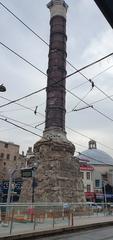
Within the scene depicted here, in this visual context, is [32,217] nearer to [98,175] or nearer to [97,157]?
[98,175]

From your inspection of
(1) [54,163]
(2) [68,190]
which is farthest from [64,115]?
(2) [68,190]

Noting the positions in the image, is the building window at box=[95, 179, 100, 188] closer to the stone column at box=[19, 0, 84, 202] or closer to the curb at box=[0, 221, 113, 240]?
the stone column at box=[19, 0, 84, 202]

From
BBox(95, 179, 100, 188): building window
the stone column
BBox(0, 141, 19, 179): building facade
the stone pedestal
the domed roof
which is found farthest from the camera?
the domed roof

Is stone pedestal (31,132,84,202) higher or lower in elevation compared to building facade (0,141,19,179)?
lower

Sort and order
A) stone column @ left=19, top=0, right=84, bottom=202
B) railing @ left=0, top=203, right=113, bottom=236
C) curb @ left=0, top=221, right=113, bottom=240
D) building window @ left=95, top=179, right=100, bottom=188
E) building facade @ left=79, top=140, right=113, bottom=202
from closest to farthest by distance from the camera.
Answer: curb @ left=0, top=221, right=113, bottom=240 < railing @ left=0, top=203, right=113, bottom=236 < stone column @ left=19, top=0, right=84, bottom=202 < building facade @ left=79, top=140, right=113, bottom=202 < building window @ left=95, top=179, right=100, bottom=188

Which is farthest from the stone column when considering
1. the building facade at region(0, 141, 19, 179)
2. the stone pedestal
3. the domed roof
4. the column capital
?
the domed roof

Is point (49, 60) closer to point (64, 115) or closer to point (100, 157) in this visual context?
point (64, 115)

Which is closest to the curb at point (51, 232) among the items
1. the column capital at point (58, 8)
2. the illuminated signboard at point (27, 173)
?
the illuminated signboard at point (27, 173)

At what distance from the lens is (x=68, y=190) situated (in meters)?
28.7

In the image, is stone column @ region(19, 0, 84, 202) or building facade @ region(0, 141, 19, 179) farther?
building facade @ region(0, 141, 19, 179)

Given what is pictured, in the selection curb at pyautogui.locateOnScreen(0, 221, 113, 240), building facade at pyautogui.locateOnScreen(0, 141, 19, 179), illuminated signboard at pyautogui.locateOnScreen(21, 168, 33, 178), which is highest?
building facade at pyautogui.locateOnScreen(0, 141, 19, 179)

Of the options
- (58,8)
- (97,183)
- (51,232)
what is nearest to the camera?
(51,232)

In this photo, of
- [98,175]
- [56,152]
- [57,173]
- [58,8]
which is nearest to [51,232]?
[57,173]

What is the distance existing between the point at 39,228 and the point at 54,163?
16441 mm
